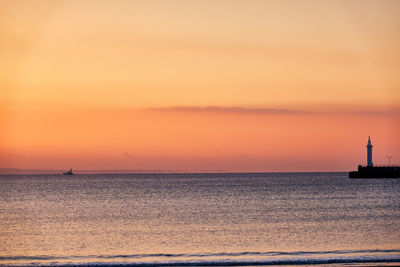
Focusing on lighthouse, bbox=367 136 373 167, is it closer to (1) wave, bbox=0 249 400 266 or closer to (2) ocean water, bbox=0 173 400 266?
(2) ocean water, bbox=0 173 400 266

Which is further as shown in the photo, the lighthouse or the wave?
the lighthouse

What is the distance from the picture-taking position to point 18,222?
5997 cm

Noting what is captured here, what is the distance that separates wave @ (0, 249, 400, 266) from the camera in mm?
33719

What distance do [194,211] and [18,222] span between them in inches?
783

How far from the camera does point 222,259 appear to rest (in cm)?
3559

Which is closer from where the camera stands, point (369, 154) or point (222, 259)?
point (222, 259)

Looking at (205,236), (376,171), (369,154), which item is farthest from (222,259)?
(376,171)

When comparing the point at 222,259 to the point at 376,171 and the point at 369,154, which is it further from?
the point at 376,171

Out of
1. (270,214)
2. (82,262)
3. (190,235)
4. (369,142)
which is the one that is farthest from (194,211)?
(369,142)

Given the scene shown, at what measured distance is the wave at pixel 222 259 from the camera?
111 ft

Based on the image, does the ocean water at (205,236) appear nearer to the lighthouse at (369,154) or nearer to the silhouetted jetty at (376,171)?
the lighthouse at (369,154)

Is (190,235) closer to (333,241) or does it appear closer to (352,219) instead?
(333,241)

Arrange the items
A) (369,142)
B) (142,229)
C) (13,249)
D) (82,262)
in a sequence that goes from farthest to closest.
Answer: (369,142) → (142,229) → (13,249) → (82,262)

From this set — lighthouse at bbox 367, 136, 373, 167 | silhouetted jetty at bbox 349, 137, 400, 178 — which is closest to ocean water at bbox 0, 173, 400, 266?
lighthouse at bbox 367, 136, 373, 167
